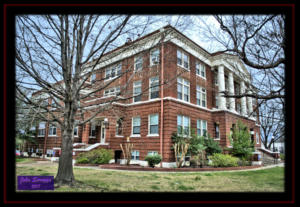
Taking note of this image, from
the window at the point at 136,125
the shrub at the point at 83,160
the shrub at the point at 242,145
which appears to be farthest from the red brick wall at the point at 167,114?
→ the shrub at the point at 83,160

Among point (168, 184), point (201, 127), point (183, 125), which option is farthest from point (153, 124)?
point (168, 184)

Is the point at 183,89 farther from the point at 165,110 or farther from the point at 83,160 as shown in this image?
the point at 83,160

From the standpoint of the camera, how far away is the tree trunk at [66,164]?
619 centimetres

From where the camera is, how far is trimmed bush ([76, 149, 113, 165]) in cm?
1474

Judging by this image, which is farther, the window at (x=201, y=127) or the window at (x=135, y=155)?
the window at (x=201, y=127)

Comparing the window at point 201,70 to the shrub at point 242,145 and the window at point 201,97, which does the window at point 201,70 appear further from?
the shrub at point 242,145

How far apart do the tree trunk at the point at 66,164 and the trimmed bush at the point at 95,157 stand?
28.4 feet

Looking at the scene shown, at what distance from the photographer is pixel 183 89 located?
17609mm

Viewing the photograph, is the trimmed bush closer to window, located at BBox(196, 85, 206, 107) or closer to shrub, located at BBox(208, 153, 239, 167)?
shrub, located at BBox(208, 153, 239, 167)

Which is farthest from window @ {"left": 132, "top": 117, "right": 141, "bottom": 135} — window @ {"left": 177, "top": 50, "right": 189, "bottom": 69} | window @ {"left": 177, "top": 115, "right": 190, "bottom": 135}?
window @ {"left": 177, "top": 50, "right": 189, "bottom": 69}

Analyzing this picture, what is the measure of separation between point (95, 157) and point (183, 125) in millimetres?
7377

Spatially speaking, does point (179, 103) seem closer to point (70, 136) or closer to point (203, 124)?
point (203, 124)
